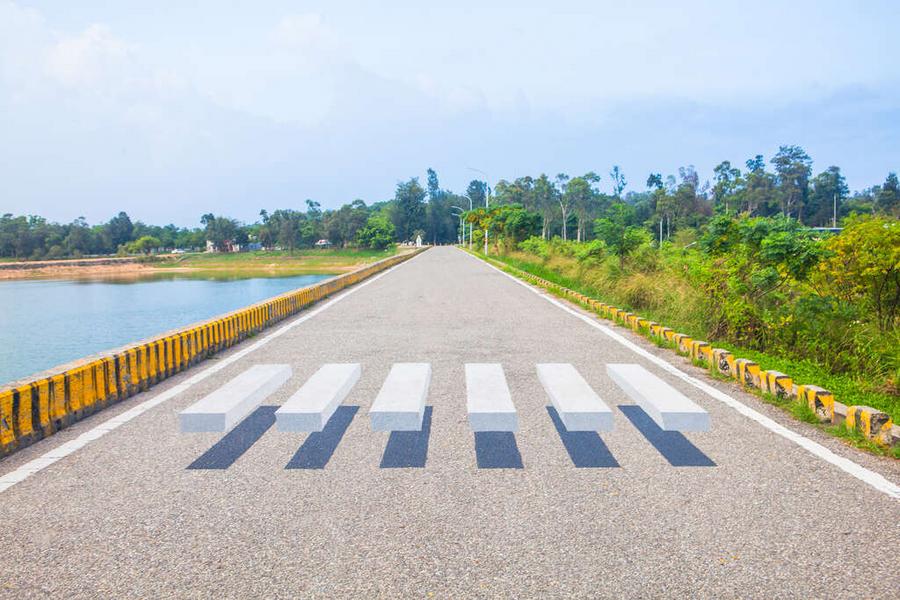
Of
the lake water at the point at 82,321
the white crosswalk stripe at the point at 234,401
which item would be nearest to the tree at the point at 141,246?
the lake water at the point at 82,321

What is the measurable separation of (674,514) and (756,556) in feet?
1.82

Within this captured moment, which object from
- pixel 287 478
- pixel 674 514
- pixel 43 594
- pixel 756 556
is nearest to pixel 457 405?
pixel 287 478

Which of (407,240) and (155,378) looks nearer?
(155,378)

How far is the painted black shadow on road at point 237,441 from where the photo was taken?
4.64m

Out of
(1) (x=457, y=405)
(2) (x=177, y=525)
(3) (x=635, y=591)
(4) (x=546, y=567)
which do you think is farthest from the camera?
(1) (x=457, y=405)

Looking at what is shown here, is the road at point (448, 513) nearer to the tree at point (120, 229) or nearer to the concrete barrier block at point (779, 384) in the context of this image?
the concrete barrier block at point (779, 384)

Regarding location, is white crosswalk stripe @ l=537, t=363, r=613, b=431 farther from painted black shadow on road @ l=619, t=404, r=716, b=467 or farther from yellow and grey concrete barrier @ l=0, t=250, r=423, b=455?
yellow and grey concrete barrier @ l=0, t=250, r=423, b=455

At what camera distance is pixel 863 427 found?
16.7 feet

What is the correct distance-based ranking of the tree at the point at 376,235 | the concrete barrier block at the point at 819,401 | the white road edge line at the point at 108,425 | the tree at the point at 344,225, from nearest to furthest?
the white road edge line at the point at 108,425 → the concrete barrier block at the point at 819,401 → the tree at the point at 376,235 → the tree at the point at 344,225

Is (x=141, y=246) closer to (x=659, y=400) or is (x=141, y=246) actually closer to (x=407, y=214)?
(x=407, y=214)

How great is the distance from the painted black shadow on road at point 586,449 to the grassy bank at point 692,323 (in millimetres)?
2487

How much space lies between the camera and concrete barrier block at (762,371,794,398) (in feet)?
20.6

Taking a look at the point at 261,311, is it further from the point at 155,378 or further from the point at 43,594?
the point at 43,594

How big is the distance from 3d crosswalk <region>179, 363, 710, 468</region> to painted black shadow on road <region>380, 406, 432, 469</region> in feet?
0.08
